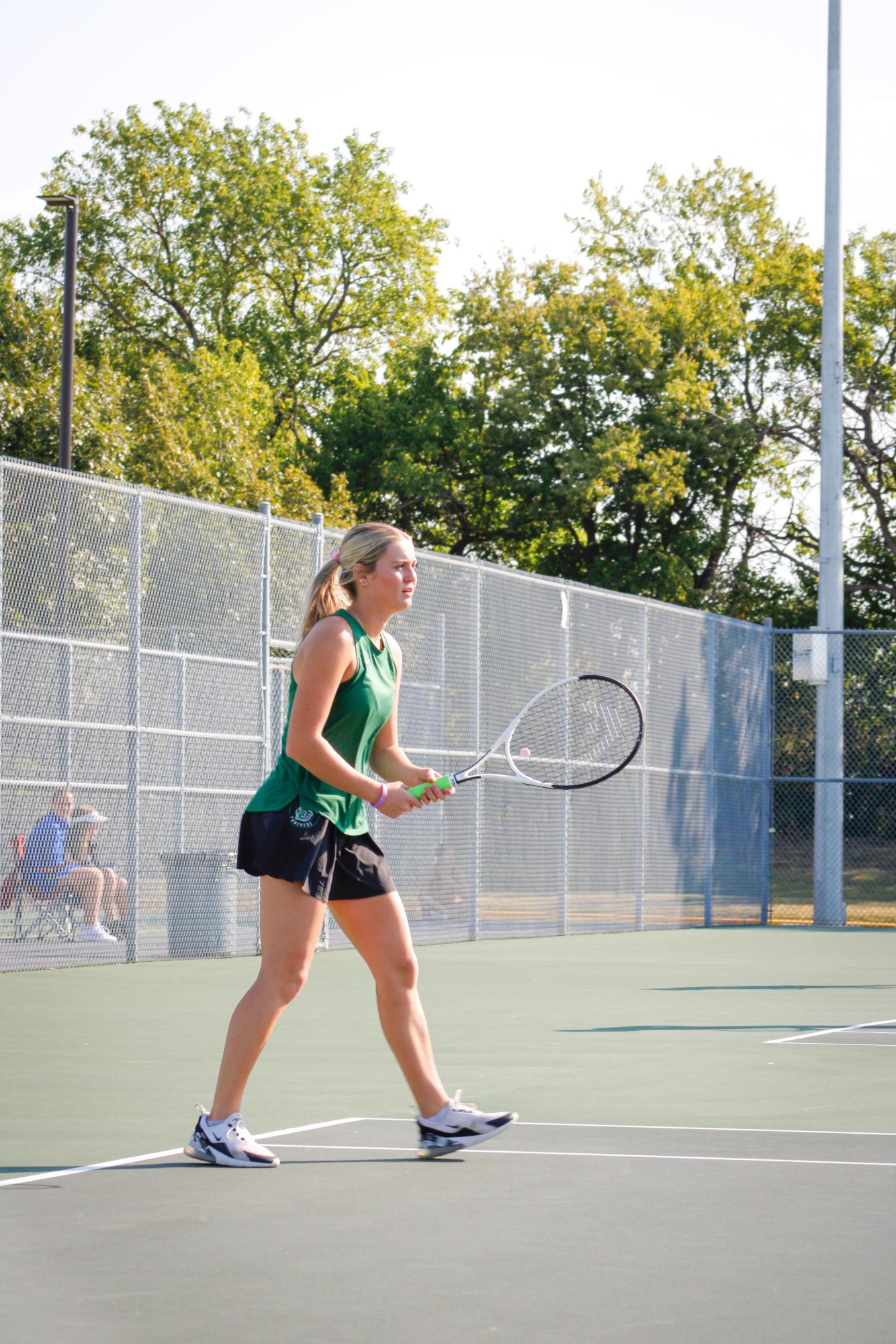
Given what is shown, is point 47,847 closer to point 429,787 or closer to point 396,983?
point 396,983

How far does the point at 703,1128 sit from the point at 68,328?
17.6 m

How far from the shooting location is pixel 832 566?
2150 centimetres

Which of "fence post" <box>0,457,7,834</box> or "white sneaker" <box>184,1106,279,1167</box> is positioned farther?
"fence post" <box>0,457,7,834</box>

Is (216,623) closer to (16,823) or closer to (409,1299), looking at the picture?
(16,823)

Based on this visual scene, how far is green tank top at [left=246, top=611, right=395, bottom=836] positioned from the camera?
18.4 feet

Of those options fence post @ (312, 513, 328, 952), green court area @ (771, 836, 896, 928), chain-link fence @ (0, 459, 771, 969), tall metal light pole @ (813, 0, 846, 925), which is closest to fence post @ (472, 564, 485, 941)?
chain-link fence @ (0, 459, 771, 969)

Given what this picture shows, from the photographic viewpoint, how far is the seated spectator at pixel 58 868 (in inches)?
492

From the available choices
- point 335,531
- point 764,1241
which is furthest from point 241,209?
point 764,1241

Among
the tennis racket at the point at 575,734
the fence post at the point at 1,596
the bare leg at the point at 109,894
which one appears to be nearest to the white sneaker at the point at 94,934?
the bare leg at the point at 109,894

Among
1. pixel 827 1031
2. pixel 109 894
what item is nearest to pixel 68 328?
pixel 109 894

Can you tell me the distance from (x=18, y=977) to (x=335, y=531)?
459 centimetres

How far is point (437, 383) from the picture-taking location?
1515 inches

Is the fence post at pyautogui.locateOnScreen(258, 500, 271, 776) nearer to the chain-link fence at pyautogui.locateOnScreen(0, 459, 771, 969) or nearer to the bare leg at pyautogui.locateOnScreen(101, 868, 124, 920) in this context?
the chain-link fence at pyautogui.locateOnScreen(0, 459, 771, 969)

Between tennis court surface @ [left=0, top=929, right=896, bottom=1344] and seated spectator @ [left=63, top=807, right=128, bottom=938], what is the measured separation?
2287mm
